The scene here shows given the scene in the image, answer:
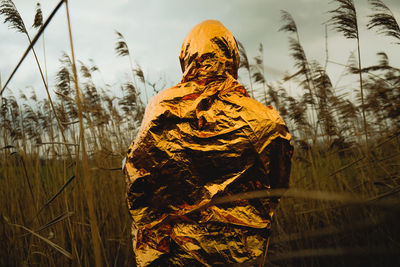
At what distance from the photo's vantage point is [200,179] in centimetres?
109

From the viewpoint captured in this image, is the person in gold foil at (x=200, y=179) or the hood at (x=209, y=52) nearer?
the person in gold foil at (x=200, y=179)

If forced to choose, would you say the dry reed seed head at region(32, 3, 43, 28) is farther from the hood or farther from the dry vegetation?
the hood

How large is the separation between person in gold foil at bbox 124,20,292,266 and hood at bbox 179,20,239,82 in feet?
0.67

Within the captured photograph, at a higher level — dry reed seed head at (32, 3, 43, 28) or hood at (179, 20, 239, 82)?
dry reed seed head at (32, 3, 43, 28)

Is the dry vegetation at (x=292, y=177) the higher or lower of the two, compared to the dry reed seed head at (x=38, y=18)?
lower

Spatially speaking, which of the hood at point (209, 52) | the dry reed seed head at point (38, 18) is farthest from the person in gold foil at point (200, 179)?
the dry reed seed head at point (38, 18)

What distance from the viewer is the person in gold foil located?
3.42 ft

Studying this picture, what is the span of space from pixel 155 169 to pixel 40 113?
2.57m

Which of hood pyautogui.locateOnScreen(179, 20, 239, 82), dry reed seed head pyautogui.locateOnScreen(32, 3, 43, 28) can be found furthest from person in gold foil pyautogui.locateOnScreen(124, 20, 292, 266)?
dry reed seed head pyautogui.locateOnScreen(32, 3, 43, 28)

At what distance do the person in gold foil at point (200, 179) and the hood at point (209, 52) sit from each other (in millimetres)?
204

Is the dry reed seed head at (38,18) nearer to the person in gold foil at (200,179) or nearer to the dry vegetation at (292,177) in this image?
the dry vegetation at (292,177)

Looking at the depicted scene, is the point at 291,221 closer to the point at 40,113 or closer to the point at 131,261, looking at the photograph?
the point at 131,261

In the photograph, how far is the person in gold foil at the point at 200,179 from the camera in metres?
1.04

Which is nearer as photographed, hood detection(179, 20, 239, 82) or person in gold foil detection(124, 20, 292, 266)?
person in gold foil detection(124, 20, 292, 266)
